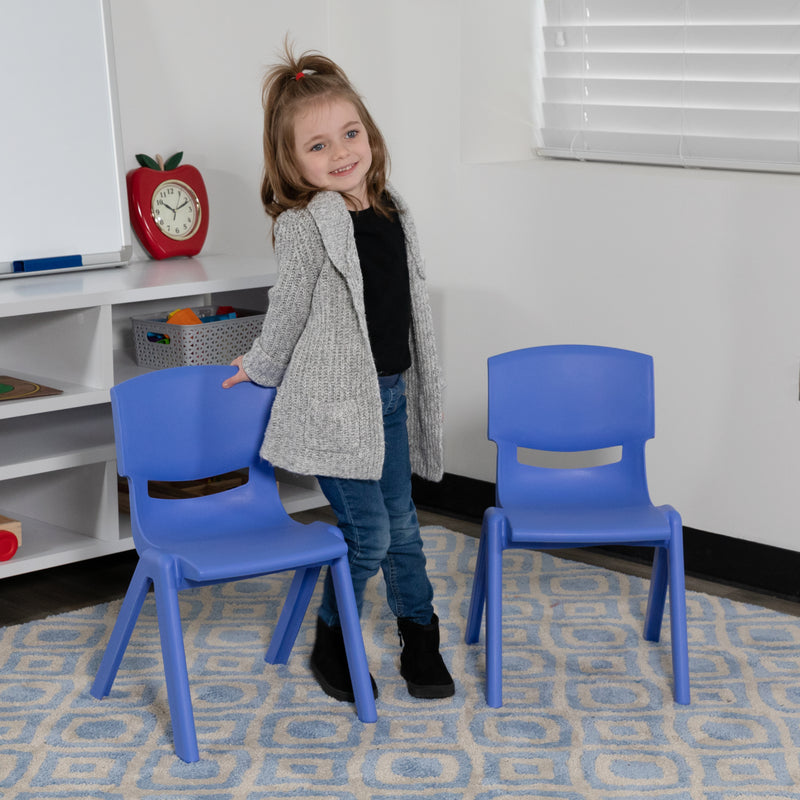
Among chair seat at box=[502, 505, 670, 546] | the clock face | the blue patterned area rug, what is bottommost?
the blue patterned area rug

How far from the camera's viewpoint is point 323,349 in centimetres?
183

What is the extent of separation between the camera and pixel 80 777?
1.70 meters

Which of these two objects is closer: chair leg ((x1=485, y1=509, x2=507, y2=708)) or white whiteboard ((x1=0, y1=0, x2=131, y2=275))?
chair leg ((x1=485, y1=509, x2=507, y2=708))

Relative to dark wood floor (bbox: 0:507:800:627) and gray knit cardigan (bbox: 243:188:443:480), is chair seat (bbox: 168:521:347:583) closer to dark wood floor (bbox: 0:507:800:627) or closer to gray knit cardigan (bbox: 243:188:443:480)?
gray knit cardigan (bbox: 243:188:443:480)

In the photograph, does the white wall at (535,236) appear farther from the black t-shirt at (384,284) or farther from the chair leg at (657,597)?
the black t-shirt at (384,284)

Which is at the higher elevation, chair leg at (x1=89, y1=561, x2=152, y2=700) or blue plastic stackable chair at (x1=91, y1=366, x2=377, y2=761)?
blue plastic stackable chair at (x1=91, y1=366, x2=377, y2=761)

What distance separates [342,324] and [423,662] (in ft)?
1.99

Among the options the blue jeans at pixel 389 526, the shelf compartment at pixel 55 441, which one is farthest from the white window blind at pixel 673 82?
the shelf compartment at pixel 55 441

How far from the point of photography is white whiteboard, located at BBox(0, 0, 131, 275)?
7.75ft

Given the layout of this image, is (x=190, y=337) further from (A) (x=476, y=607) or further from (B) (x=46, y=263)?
(A) (x=476, y=607)

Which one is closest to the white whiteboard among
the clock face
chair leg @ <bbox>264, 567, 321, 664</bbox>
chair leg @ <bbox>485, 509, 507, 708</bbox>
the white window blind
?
the clock face

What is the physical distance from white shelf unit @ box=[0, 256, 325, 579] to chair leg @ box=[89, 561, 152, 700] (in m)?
0.41

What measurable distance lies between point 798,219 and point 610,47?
646 millimetres

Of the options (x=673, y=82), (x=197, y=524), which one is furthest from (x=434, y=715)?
(x=673, y=82)
